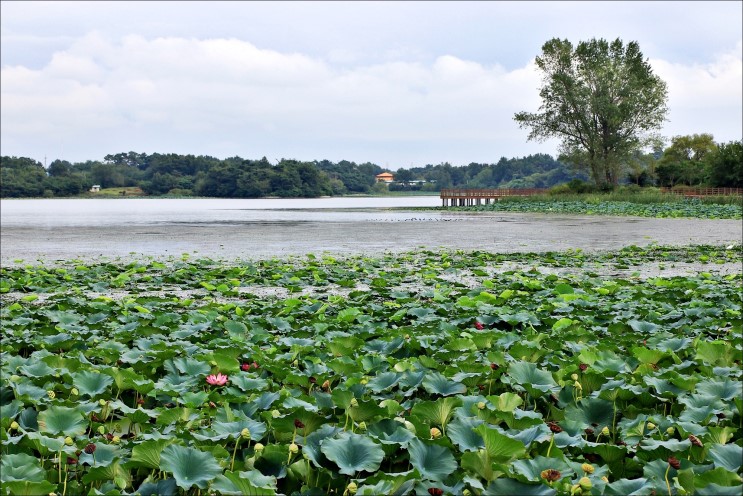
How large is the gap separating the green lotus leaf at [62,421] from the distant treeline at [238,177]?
3184 inches

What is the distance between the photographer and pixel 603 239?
698 inches

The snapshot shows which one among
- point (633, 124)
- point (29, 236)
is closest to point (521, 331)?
point (29, 236)

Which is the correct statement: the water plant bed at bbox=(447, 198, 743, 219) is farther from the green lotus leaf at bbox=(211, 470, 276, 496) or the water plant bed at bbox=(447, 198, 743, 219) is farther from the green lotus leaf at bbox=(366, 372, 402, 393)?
the green lotus leaf at bbox=(211, 470, 276, 496)

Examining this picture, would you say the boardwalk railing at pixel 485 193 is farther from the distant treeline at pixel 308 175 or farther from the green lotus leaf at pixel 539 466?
the green lotus leaf at pixel 539 466

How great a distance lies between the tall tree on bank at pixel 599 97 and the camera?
49.0m

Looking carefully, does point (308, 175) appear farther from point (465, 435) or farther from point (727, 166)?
point (465, 435)

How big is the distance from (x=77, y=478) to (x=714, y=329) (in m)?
4.59

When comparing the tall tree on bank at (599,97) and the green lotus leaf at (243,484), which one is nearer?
the green lotus leaf at (243,484)

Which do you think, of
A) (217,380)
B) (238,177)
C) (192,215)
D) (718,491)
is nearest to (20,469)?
(217,380)

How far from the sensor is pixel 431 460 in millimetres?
2229

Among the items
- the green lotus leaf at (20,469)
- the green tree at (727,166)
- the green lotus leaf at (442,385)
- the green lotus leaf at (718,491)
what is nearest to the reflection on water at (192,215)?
the green tree at (727,166)

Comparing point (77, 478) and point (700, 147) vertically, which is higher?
point (700, 147)

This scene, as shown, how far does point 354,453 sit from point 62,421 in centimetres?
119

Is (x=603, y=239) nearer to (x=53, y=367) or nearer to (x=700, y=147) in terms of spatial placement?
(x=53, y=367)
